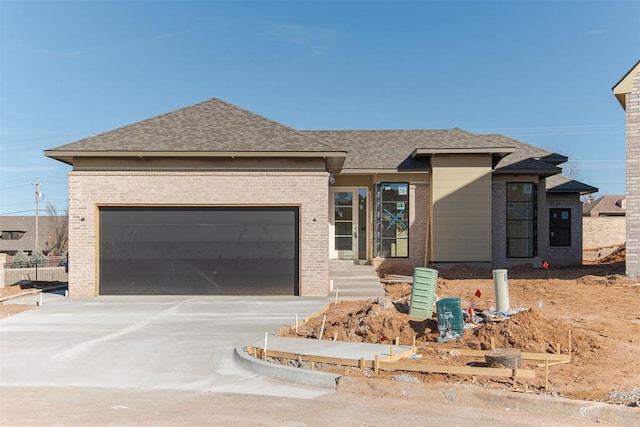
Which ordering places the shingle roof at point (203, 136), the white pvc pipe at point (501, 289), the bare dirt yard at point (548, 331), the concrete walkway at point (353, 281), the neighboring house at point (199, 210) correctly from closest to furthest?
the bare dirt yard at point (548, 331)
the white pvc pipe at point (501, 289)
the concrete walkway at point (353, 281)
the shingle roof at point (203, 136)
the neighboring house at point (199, 210)

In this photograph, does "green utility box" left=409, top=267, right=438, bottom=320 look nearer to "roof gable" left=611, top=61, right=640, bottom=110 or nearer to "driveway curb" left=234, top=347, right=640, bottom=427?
"driveway curb" left=234, top=347, right=640, bottom=427

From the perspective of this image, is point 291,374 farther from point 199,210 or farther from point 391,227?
point 391,227

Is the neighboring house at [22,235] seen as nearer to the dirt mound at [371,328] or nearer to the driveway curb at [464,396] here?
the dirt mound at [371,328]

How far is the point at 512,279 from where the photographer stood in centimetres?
1880

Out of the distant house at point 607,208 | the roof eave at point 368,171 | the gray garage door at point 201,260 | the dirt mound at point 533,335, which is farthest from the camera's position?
the distant house at point 607,208

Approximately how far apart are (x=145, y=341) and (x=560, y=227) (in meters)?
21.6

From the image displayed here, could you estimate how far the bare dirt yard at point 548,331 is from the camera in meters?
7.96

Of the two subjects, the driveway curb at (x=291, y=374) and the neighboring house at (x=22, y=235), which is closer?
the driveway curb at (x=291, y=374)

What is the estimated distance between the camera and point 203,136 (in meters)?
18.3

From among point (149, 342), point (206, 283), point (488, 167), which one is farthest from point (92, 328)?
point (488, 167)

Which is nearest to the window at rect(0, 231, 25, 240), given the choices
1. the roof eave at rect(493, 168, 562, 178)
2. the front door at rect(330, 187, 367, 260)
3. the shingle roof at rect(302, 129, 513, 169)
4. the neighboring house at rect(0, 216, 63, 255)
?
the neighboring house at rect(0, 216, 63, 255)

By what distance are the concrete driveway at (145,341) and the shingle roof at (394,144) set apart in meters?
7.38

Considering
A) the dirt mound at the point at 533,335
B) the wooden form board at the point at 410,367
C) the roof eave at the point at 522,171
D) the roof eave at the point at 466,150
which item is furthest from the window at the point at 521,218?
the wooden form board at the point at 410,367

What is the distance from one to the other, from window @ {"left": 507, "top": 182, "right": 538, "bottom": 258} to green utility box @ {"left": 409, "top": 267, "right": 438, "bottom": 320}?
11.4 meters
